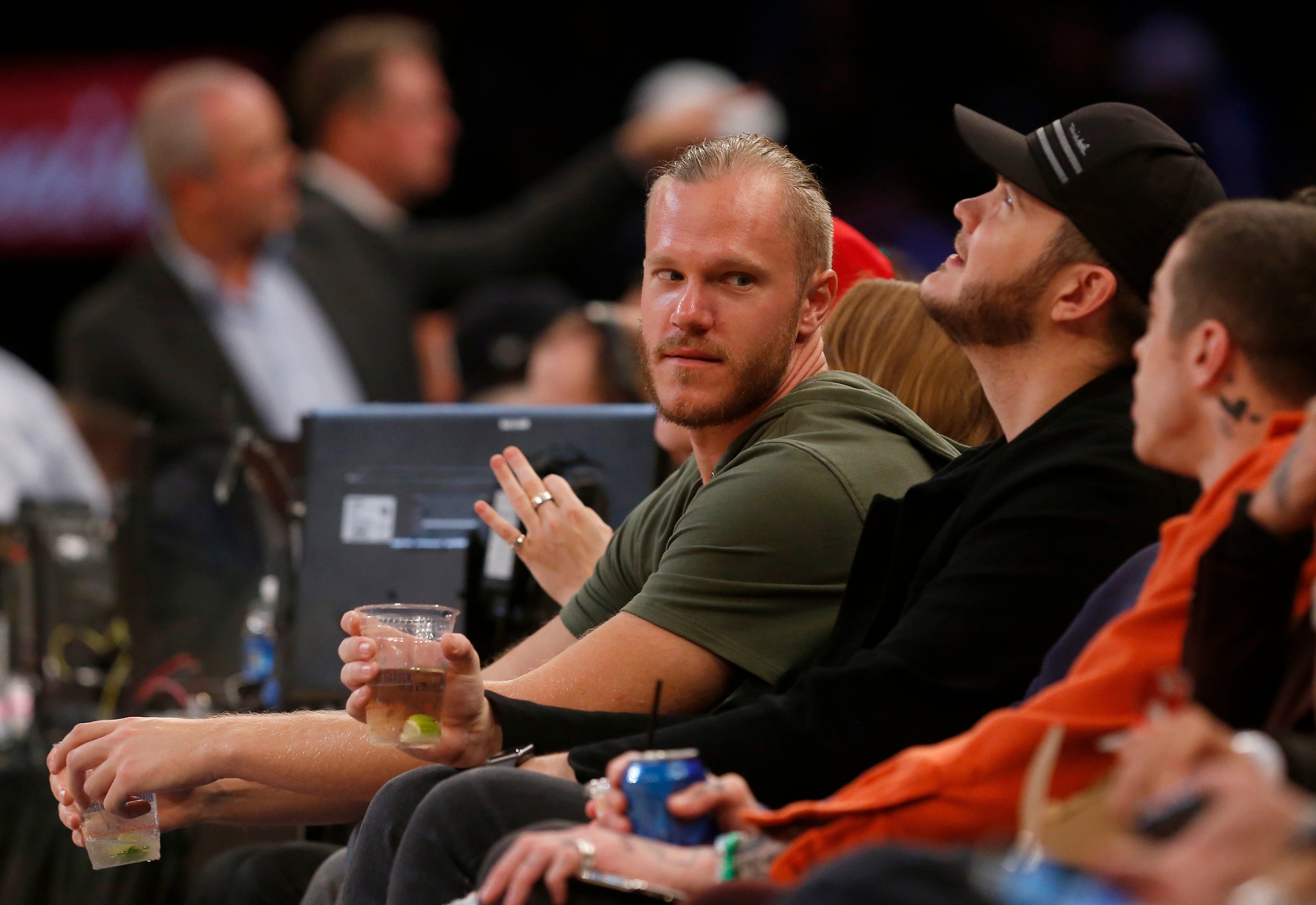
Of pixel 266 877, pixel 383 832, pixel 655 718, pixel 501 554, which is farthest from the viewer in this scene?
pixel 501 554

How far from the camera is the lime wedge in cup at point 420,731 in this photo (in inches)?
80.5

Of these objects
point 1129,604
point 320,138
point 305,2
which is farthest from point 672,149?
point 1129,604

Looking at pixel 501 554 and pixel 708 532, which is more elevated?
pixel 708 532

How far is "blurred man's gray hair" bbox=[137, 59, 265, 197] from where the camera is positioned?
19.2 feet

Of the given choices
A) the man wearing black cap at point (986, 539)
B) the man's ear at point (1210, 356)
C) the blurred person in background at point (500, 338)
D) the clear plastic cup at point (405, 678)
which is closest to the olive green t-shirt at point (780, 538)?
the man wearing black cap at point (986, 539)

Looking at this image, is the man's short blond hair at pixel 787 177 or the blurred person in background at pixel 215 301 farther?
the blurred person in background at pixel 215 301

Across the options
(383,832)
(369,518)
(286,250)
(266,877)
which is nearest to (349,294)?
(286,250)

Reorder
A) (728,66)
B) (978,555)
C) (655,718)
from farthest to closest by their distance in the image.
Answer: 1. (728,66)
2. (978,555)
3. (655,718)

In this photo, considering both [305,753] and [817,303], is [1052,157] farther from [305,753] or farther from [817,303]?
[305,753]

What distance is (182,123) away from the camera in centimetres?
590

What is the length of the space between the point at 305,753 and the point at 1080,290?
118 cm

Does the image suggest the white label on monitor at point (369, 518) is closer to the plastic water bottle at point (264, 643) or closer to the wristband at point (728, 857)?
the plastic water bottle at point (264, 643)

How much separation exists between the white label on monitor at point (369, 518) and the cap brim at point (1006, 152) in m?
1.30

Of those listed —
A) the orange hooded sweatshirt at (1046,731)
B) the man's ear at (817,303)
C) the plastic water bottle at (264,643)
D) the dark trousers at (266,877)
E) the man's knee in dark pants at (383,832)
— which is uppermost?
the man's ear at (817,303)
